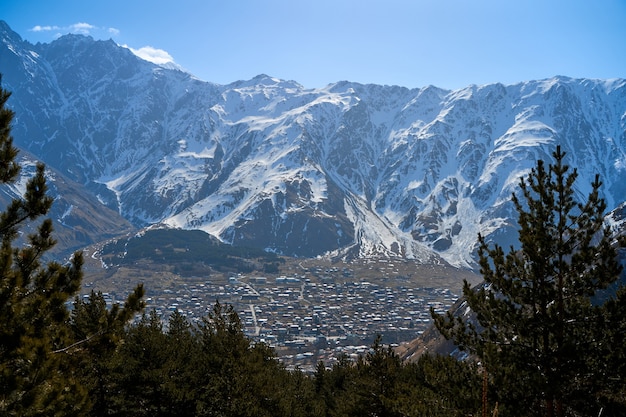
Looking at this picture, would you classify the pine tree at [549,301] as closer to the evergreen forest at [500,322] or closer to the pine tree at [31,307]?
the evergreen forest at [500,322]

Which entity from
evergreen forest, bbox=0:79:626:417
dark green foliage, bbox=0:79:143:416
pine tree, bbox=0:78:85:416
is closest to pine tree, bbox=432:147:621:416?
evergreen forest, bbox=0:79:626:417

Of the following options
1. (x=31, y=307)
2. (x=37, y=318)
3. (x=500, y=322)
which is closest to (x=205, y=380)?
(x=37, y=318)

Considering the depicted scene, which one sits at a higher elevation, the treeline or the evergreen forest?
Result: the evergreen forest

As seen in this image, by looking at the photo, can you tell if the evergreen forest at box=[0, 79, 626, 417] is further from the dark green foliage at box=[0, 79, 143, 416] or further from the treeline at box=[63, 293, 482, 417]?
the treeline at box=[63, 293, 482, 417]

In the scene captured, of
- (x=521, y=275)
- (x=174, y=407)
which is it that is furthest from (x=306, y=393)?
(x=521, y=275)

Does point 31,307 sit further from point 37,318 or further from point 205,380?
point 205,380

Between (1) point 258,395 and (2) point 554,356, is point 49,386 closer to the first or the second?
(2) point 554,356
